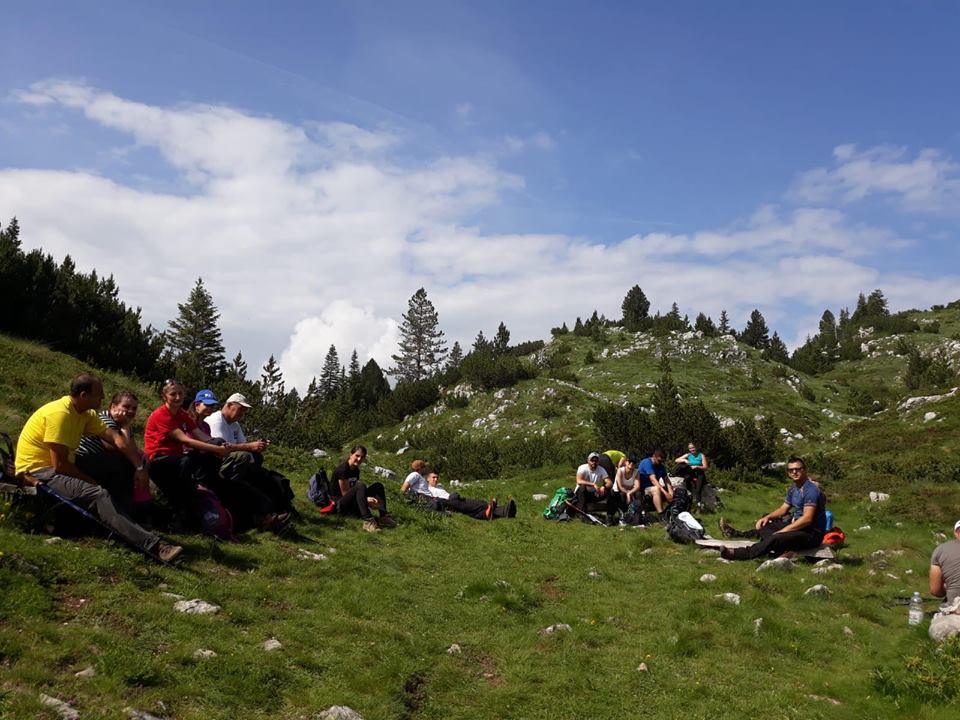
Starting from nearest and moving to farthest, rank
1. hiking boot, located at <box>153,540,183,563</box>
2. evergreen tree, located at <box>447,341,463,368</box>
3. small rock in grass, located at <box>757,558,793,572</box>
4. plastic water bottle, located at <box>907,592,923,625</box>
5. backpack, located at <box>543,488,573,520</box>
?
hiking boot, located at <box>153,540,183,563</box> → plastic water bottle, located at <box>907,592,923,625</box> → small rock in grass, located at <box>757,558,793,572</box> → backpack, located at <box>543,488,573,520</box> → evergreen tree, located at <box>447,341,463,368</box>

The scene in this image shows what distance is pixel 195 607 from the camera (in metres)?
6.35

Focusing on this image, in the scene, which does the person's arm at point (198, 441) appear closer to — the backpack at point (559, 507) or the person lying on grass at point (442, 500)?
the person lying on grass at point (442, 500)

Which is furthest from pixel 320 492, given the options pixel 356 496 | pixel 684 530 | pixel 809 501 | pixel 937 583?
pixel 937 583

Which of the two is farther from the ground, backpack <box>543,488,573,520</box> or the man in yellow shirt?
the man in yellow shirt

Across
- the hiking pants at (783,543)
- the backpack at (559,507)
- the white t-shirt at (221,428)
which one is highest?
the white t-shirt at (221,428)

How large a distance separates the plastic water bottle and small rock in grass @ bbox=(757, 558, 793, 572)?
2.30 m

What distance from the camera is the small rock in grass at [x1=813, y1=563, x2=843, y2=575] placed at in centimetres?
1059

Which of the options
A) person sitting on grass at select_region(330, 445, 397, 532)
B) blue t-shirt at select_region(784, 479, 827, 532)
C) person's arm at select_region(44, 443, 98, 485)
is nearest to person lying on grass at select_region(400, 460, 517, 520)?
person sitting on grass at select_region(330, 445, 397, 532)

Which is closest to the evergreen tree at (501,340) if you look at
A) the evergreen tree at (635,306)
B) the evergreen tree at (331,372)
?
the evergreen tree at (635,306)

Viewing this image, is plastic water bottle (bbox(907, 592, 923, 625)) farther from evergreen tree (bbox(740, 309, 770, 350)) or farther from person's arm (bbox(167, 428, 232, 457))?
evergreen tree (bbox(740, 309, 770, 350))

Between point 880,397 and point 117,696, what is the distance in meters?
47.3

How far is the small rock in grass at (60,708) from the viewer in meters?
4.12

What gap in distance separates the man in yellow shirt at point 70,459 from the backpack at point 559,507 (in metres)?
11.0

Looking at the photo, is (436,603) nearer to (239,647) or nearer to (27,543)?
(239,647)
